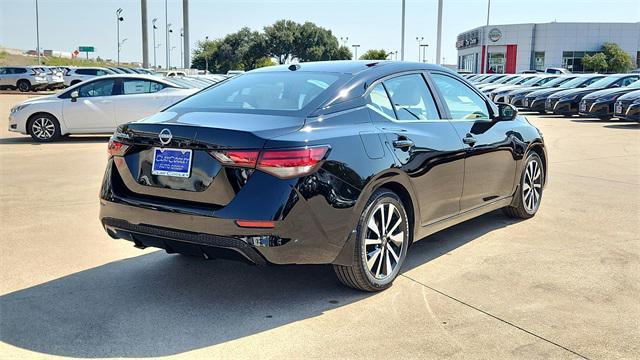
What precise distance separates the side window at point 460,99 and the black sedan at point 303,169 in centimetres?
3

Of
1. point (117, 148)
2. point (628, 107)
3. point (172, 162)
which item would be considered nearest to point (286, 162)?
point (172, 162)

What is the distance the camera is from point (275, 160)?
12.5 feet

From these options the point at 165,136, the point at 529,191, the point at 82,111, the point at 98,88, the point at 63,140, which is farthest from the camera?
the point at 63,140

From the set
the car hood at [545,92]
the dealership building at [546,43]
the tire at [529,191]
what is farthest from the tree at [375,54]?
the tire at [529,191]

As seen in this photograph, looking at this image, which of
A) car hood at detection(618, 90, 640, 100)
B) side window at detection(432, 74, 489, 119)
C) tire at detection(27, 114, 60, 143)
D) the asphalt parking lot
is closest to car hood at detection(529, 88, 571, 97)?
car hood at detection(618, 90, 640, 100)

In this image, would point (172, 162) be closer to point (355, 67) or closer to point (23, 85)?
point (355, 67)

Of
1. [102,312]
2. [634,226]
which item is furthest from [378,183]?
[634,226]

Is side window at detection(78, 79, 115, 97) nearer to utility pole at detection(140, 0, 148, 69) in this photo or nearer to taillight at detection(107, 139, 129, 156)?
taillight at detection(107, 139, 129, 156)

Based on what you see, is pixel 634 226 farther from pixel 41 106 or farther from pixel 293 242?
pixel 41 106

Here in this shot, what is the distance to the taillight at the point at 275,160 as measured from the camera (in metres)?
3.80

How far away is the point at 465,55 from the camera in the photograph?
91188 millimetres

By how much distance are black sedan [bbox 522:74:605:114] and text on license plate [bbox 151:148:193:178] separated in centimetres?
2249

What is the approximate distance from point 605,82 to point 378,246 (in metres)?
21.3

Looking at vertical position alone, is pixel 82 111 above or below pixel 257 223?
above
